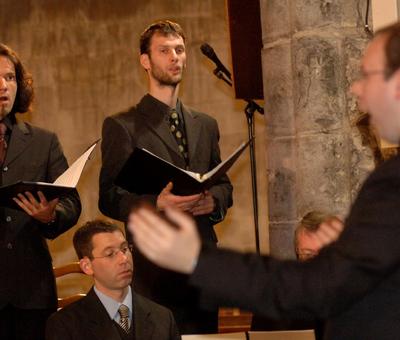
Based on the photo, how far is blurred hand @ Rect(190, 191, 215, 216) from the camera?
442 centimetres

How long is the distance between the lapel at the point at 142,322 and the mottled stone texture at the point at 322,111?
0.87 m

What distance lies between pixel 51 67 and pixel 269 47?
173 inches

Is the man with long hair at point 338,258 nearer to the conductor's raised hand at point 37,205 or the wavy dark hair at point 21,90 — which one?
the conductor's raised hand at point 37,205

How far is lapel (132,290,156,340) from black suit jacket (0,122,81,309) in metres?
0.36

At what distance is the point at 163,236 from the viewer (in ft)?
7.10

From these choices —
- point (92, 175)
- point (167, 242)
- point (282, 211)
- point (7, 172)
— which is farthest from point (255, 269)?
point (92, 175)

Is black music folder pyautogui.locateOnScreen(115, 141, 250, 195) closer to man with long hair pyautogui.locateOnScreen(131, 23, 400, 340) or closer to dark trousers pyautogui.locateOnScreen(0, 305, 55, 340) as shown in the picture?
dark trousers pyautogui.locateOnScreen(0, 305, 55, 340)

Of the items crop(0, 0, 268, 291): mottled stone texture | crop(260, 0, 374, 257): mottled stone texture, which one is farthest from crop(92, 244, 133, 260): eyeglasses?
crop(0, 0, 268, 291): mottled stone texture

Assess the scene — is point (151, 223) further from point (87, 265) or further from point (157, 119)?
point (87, 265)

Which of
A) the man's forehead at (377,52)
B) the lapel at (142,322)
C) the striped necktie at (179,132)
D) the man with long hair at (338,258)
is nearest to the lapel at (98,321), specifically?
the lapel at (142,322)

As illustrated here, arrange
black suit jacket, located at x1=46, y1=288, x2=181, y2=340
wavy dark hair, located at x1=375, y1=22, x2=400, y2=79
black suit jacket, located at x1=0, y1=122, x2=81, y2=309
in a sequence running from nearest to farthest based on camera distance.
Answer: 1. wavy dark hair, located at x1=375, y1=22, x2=400, y2=79
2. black suit jacket, located at x1=0, y1=122, x2=81, y2=309
3. black suit jacket, located at x1=46, y1=288, x2=181, y2=340

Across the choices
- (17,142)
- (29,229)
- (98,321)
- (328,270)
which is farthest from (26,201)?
(328,270)

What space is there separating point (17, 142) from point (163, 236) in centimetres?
244

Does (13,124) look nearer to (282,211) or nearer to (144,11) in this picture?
(282,211)
